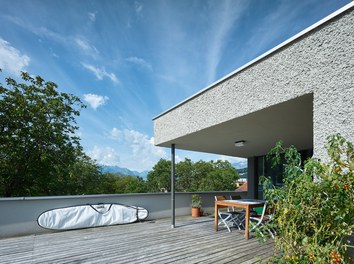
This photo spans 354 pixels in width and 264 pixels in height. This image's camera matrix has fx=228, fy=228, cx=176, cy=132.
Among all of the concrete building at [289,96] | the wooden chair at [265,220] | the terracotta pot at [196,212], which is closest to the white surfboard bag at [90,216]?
the terracotta pot at [196,212]

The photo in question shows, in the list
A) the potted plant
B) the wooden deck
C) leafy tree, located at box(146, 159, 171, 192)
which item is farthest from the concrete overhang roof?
leafy tree, located at box(146, 159, 171, 192)

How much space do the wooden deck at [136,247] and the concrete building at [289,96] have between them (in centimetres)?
209

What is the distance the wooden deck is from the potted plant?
197 cm

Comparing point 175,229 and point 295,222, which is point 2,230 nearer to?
point 175,229

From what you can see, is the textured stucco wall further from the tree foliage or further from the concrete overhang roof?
the tree foliage

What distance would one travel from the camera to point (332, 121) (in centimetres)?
237

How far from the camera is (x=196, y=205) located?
8070mm

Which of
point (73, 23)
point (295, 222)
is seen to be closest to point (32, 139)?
point (73, 23)

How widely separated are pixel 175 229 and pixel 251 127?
3.27 metres

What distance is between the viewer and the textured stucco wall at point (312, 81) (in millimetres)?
2332

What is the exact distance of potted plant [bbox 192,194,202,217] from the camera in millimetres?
7906

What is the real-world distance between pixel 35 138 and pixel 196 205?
30.0 feet

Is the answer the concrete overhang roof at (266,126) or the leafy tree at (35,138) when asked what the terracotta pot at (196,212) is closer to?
the concrete overhang roof at (266,126)

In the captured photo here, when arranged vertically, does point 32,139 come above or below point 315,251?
above
